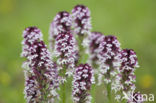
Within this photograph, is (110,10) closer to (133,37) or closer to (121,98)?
(133,37)

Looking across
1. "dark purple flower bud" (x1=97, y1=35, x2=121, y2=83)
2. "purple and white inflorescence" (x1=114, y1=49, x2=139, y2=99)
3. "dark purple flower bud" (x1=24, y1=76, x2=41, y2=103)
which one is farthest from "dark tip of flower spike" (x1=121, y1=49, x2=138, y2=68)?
"dark purple flower bud" (x1=24, y1=76, x2=41, y2=103)

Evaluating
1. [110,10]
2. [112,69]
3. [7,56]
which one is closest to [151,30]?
[110,10]

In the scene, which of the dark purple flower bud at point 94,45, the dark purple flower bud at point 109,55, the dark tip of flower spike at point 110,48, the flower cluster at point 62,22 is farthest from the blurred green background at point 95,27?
the dark tip of flower spike at point 110,48

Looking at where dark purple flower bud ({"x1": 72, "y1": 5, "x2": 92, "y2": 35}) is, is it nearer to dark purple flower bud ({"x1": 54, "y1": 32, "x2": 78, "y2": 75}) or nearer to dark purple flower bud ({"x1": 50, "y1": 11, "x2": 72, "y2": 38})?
dark purple flower bud ({"x1": 50, "y1": 11, "x2": 72, "y2": 38})

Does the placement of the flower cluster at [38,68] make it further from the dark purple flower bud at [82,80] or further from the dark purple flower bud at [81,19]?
the dark purple flower bud at [81,19]

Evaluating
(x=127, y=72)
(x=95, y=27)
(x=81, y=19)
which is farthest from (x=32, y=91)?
(x=95, y=27)

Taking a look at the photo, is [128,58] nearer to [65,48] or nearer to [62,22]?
[65,48]
